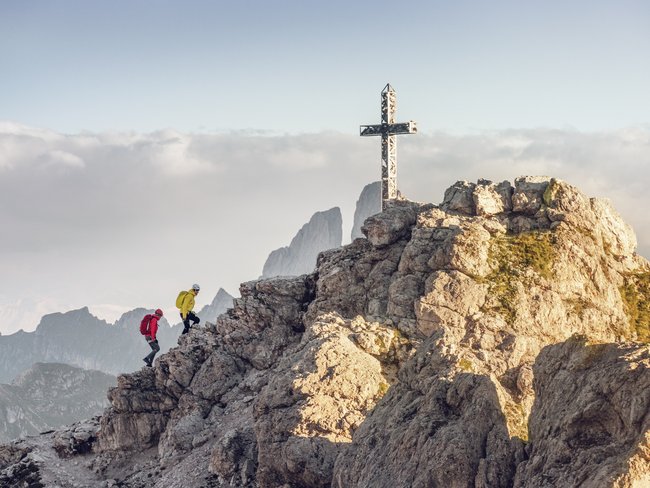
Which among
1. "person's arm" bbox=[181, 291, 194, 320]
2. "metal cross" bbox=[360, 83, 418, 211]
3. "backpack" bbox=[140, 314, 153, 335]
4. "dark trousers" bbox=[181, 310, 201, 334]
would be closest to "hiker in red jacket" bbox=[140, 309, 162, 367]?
"backpack" bbox=[140, 314, 153, 335]

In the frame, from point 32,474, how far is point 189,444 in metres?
14.0

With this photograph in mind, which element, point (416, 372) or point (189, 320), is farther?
point (189, 320)

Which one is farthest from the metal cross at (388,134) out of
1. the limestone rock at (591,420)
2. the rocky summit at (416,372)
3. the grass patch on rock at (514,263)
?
the limestone rock at (591,420)

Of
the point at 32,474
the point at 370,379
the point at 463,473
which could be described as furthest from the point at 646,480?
the point at 32,474

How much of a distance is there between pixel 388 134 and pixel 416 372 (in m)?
64.5

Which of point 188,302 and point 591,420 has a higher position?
point 591,420

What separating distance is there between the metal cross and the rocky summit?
33.1m

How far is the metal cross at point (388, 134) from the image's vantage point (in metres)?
102

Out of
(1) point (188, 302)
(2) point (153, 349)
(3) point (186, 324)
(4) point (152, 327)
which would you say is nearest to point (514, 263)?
(1) point (188, 302)

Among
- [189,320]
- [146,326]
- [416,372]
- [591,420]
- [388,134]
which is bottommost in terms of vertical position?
[189,320]

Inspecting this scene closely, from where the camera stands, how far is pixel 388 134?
102812 millimetres

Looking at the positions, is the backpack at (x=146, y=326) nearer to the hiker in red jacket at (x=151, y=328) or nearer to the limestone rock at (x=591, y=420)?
the hiker in red jacket at (x=151, y=328)

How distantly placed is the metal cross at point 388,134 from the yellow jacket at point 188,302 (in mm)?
37199

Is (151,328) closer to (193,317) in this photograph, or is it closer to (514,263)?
(193,317)
